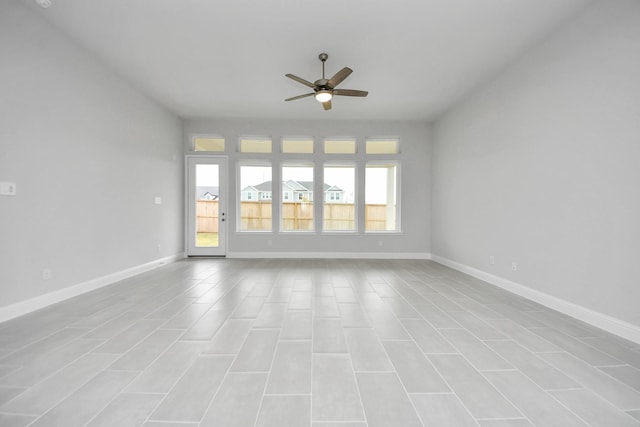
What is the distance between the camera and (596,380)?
176 cm

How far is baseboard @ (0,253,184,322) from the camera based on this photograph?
8.78 ft

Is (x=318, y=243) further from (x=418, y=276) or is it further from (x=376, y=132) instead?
(x=376, y=132)

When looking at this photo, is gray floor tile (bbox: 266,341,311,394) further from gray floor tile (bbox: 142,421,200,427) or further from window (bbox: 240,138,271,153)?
window (bbox: 240,138,271,153)

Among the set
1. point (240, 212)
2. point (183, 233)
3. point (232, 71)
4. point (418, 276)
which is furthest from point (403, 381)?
point (183, 233)

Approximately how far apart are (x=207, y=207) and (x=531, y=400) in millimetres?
6299

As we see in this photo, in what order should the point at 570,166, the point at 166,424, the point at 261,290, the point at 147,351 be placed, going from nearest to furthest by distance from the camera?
the point at 166,424
the point at 147,351
the point at 570,166
the point at 261,290

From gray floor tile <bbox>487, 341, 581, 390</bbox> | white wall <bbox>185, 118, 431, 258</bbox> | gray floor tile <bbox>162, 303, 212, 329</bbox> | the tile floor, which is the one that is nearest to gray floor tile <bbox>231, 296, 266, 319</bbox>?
the tile floor

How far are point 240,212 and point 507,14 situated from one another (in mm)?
5690

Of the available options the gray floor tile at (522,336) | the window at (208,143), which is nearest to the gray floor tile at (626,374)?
the gray floor tile at (522,336)

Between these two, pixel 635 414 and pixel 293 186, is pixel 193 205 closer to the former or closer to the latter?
pixel 293 186

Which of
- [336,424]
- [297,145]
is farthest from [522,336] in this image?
[297,145]

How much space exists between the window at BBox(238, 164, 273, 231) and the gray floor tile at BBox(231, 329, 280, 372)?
168 inches

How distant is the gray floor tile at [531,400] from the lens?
4.62 feet

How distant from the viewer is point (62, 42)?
3244mm
